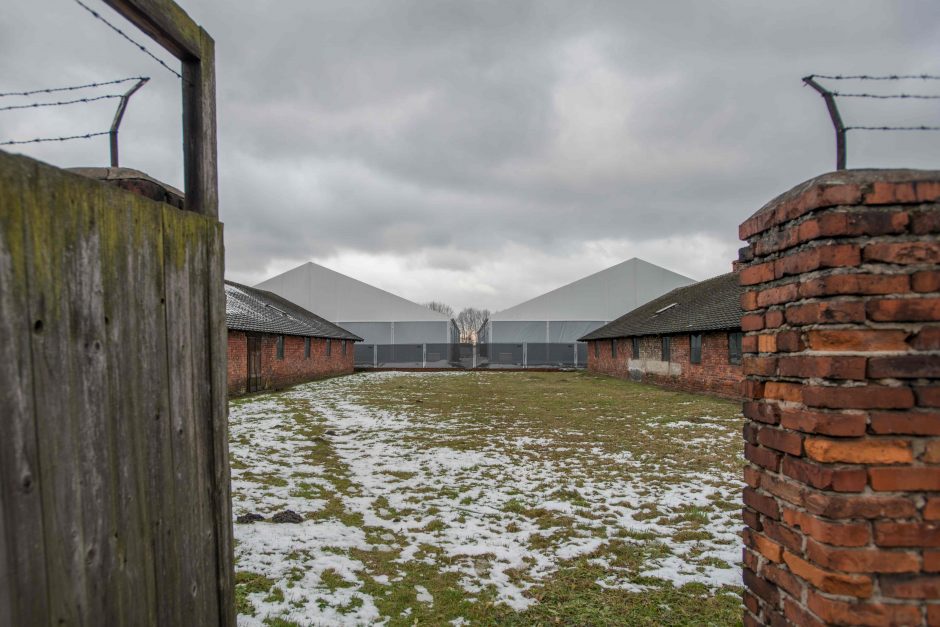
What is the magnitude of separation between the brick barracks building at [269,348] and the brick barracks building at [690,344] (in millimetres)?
15195

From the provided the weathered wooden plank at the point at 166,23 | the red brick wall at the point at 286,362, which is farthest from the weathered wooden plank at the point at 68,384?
the red brick wall at the point at 286,362

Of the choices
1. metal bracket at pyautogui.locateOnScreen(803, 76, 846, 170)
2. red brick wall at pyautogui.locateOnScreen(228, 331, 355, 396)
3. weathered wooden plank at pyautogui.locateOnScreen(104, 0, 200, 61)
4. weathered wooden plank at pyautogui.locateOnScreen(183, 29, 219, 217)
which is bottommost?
red brick wall at pyautogui.locateOnScreen(228, 331, 355, 396)

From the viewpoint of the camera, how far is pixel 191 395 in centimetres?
197

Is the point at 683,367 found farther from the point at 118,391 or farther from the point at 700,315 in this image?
the point at 118,391

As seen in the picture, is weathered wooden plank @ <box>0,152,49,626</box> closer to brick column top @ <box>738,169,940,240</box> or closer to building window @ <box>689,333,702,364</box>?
brick column top @ <box>738,169,940,240</box>

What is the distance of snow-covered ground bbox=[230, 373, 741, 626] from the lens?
3953 mm

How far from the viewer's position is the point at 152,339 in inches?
69.2

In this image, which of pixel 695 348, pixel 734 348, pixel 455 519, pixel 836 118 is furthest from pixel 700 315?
pixel 455 519

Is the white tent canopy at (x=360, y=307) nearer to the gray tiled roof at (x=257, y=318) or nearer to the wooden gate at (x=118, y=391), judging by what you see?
the gray tiled roof at (x=257, y=318)

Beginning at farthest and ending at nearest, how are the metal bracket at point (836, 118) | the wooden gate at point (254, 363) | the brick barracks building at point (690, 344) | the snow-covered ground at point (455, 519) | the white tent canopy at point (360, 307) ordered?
the white tent canopy at point (360, 307)
the wooden gate at point (254, 363)
the brick barracks building at point (690, 344)
the metal bracket at point (836, 118)
the snow-covered ground at point (455, 519)

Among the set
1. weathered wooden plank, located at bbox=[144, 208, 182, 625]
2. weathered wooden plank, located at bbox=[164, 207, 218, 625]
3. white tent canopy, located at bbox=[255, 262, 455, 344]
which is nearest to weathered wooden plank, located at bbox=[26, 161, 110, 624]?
weathered wooden plank, located at bbox=[144, 208, 182, 625]

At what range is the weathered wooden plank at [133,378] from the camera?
159 centimetres

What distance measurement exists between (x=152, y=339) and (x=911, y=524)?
269 cm

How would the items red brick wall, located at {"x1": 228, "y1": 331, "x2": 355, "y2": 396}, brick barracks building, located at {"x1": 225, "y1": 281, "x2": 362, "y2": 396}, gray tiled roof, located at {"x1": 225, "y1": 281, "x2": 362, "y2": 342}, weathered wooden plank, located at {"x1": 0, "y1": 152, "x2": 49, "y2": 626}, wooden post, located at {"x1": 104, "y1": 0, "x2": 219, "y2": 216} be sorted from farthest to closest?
gray tiled roof, located at {"x1": 225, "y1": 281, "x2": 362, "y2": 342}, brick barracks building, located at {"x1": 225, "y1": 281, "x2": 362, "y2": 396}, red brick wall, located at {"x1": 228, "y1": 331, "x2": 355, "y2": 396}, wooden post, located at {"x1": 104, "y1": 0, "x2": 219, "y2": 216}, weathered wooden plank, located at {"x1": 0, "y1": 152, "x2": 49, "y2": 626}
